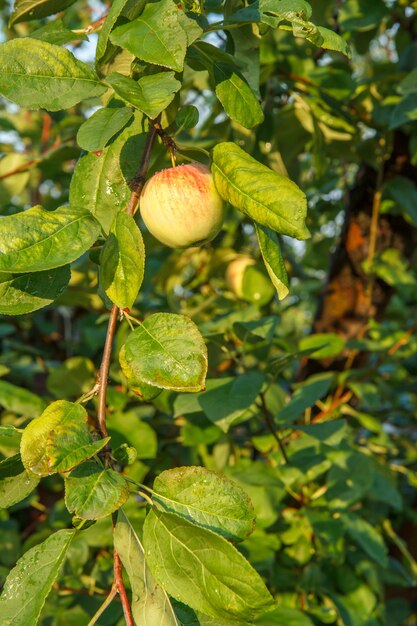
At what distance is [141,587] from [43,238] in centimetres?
29

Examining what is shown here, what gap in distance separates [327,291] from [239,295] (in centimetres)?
19

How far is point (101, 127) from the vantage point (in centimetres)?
59

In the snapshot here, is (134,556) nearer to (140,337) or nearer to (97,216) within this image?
(140,337)

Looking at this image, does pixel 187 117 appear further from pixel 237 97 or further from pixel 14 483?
pixel 14 483

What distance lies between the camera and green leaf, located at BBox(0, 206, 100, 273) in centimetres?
52

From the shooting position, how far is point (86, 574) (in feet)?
3.78

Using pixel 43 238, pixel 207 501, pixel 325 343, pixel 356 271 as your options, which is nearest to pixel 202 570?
pixel 207 501

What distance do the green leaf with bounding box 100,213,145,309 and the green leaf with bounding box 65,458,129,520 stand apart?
0.13 meters

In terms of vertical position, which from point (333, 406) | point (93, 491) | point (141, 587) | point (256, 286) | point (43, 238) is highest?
point (43, 238)

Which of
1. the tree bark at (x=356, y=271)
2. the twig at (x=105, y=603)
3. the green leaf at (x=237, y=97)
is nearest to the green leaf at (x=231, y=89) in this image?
the green leaf at (x=237, y=97)

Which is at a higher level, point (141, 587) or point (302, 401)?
point (141, 587)

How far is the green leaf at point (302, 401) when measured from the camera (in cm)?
103

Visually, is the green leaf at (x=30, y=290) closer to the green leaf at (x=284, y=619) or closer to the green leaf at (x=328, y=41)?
the green leaf at (x=328, y=41)

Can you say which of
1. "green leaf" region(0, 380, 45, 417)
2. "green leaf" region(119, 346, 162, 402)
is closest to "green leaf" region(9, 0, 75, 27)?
"green leaf" region(119, 346, 162, 402)
